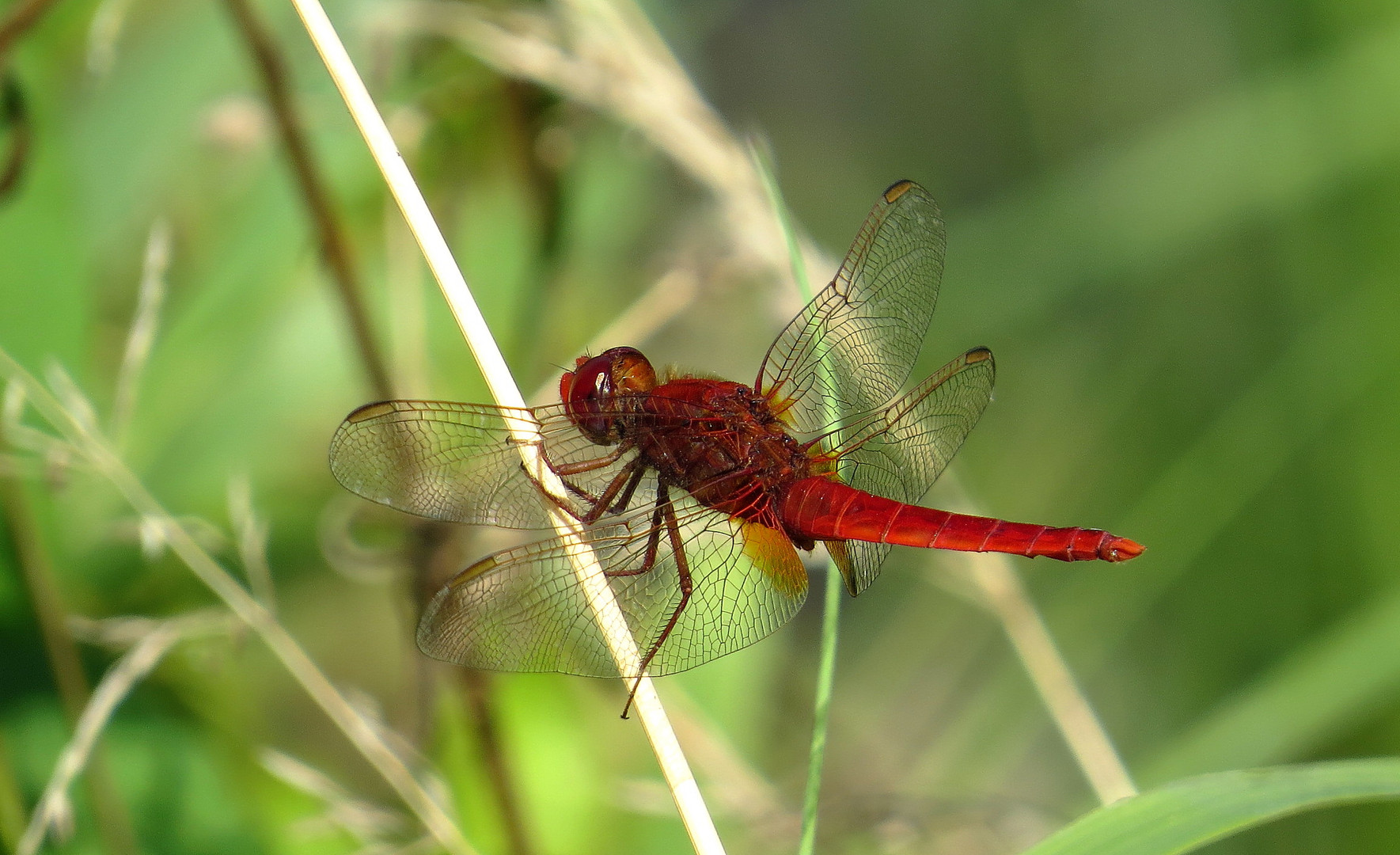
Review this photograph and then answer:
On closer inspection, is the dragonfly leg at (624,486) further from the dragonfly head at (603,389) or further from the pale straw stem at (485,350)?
the pale straw stem at (485,350)

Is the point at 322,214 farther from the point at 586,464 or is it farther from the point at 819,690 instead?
the point at 819,690

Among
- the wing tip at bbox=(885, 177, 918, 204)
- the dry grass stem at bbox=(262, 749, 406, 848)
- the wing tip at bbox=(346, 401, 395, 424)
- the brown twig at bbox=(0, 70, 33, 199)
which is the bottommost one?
the dry grass stem at bbox=(262, 749, 406, 848)

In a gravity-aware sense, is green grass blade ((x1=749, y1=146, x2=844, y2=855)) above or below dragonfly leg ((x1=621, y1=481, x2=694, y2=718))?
below

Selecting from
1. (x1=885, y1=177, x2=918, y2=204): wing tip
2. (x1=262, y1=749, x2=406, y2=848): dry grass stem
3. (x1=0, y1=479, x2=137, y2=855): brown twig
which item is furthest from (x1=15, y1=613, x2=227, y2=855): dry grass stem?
(x1=885, y1=177, x2=918, y2=204): wing tip

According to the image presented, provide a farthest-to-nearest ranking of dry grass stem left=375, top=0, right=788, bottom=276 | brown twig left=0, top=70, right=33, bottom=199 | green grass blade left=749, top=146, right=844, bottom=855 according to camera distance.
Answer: dry grass stem left=375, top=0, right=788, bottom=276, brown twig left=0, top=70, right=33, bottom=199, green grass blade left=749, top=146, right=844, bottom=855

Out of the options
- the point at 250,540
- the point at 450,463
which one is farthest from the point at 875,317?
the point at 250,540

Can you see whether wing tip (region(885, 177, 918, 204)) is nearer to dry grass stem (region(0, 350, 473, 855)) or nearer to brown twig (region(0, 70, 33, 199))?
dry grass stem (region(0, 350, 473, 855))

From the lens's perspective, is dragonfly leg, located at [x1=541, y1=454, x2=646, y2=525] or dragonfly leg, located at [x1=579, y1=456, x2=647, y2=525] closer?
dragonfly leg, located at [x1=541, y1=454, x2=646, y2=525]
